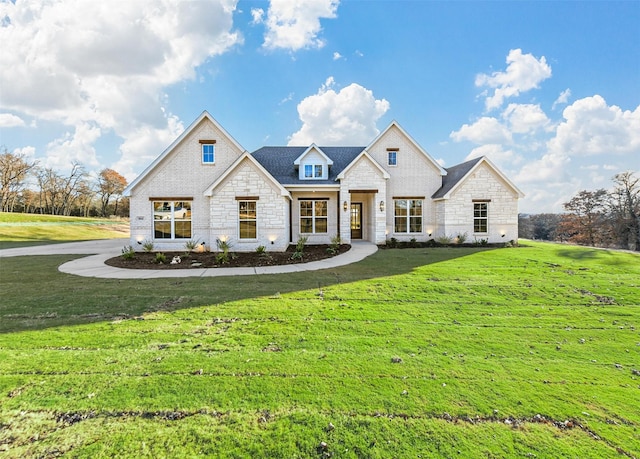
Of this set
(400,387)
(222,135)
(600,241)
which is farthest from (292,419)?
(600,241)

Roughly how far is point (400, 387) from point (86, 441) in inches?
133

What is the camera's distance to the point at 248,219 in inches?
613

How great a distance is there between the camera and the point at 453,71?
65.8 feet

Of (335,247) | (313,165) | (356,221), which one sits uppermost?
(313,165)

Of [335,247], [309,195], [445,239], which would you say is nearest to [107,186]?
[309,195]

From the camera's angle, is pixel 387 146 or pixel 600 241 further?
pixel 600 241

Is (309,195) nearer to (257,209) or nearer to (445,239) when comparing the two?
(257,209)

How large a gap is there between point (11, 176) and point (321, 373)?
76.2 m

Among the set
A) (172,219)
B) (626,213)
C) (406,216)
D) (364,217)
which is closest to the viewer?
(172,219)

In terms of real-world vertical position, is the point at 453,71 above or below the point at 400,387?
above

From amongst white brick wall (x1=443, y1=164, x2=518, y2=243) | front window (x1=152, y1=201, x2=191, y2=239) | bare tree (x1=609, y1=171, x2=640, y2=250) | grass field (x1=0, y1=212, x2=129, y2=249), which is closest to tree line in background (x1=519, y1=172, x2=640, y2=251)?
bare tree (x1=609, y1=171, x2=640, y2=250)

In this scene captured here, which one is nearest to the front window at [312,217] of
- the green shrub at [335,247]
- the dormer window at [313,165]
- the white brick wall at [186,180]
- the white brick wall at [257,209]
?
the dormer window at [313,165]

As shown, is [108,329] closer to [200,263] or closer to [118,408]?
[118,408]

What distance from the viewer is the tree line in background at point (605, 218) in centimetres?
2994
